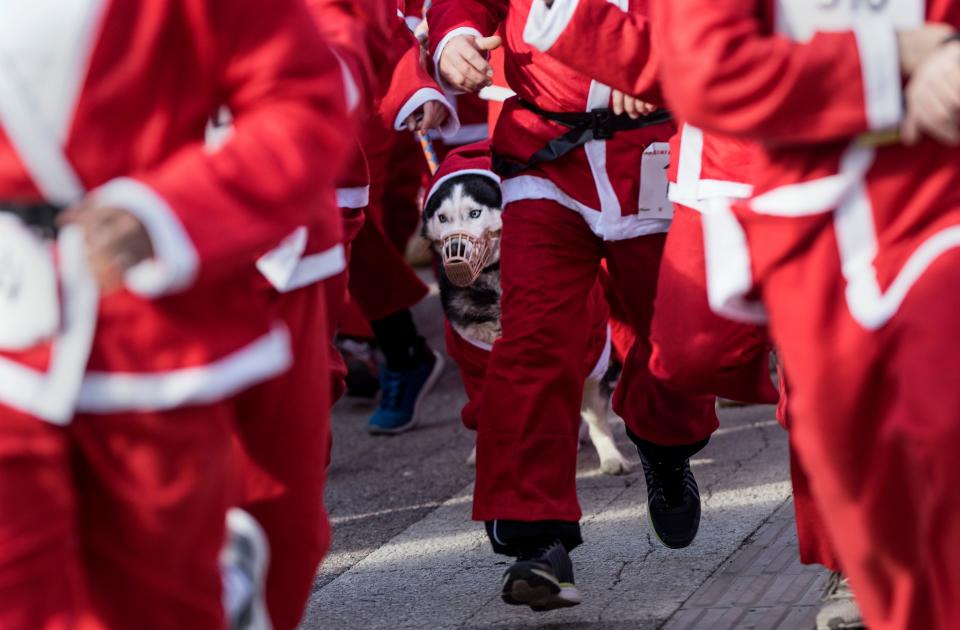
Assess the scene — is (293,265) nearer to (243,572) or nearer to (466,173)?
(243,572)

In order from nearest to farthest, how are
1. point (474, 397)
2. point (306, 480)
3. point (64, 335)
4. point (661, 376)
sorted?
1. point (64, 335)
2. point (306, 480)
3. point (661, 376)
4. point (474, 397)

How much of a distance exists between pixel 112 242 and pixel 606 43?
1.75m

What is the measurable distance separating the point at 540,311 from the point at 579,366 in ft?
0.58

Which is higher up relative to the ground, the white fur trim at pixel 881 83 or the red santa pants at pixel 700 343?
the white fur trim at pixel 881 83

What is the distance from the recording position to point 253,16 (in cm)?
269

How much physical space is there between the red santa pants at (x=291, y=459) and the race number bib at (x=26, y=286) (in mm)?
620

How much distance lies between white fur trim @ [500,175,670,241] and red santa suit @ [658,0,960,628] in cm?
155

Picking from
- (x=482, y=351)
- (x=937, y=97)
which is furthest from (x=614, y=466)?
(x=937, y=97)

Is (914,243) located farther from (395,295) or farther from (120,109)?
(395,295)

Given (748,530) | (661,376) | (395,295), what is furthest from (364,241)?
(661,376)

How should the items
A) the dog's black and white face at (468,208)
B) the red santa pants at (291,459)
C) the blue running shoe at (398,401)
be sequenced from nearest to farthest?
1. the red santa pants at (291,459)
2. the dog's black and white face at (468,208)
3. the blue running shoe at (398,401)

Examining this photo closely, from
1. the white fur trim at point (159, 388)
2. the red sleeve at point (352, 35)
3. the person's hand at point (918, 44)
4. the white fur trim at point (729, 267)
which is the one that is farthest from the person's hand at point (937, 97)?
the red sleeve at point (352, 35)

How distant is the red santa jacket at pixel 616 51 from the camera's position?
396cm

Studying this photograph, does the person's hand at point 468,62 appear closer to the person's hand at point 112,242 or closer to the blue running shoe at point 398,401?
the person's hand at point 112,242
